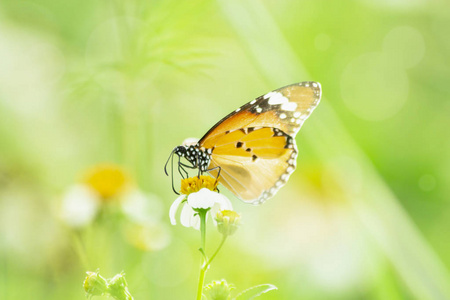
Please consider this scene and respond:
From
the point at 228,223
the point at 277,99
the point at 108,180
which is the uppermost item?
the point at 108,180

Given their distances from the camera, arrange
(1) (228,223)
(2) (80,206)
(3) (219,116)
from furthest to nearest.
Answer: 1. (3) (219,116)
2. (2) (80,206)
3. (1) (228,223)

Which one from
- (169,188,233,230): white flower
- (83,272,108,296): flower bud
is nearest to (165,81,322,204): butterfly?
(169,188,233,230): white flower

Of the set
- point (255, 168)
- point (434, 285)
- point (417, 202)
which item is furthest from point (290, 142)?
point (417, 202)

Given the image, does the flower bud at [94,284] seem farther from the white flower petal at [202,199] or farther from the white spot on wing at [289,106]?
the white spot on wing at [289,106]

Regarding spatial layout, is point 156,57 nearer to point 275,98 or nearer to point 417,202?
point 275,98

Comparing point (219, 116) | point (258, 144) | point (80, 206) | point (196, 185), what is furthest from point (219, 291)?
point (219, 116)

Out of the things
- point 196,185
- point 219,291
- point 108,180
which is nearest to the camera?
point 219,291

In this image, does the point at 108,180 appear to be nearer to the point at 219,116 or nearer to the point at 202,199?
the point at 202,199
